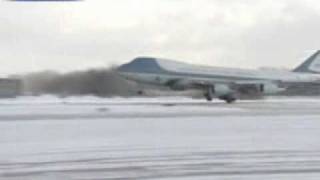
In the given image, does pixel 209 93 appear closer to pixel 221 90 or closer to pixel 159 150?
pixel 221 90

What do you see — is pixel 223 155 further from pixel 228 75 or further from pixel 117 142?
pixel 228 75

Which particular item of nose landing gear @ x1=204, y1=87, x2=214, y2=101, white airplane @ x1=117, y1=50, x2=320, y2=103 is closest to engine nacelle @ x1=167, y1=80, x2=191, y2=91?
white airplane @ x1=117, y1=50, x2=320, y2=103

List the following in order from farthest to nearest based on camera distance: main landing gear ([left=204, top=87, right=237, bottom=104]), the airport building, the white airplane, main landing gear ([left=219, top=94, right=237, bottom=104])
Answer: the airport building → the white airplane → main landing gear ([left=204, top=87, right=237, bottom=104]) → main landing gear ([left=219, top=94, right=237, bottom=104])

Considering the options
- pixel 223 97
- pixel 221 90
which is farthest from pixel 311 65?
pixel 223 97

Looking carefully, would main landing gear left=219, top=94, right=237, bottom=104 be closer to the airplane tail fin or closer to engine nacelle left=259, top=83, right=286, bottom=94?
engine nacelle left=259, top=83, right=286, bottom=94

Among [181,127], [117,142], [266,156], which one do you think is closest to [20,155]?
[117,142]

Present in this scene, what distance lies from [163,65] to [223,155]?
170 ft

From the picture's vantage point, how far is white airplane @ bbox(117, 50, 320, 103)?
65.3 m

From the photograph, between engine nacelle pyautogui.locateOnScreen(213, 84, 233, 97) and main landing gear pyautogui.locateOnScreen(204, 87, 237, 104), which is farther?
engine nacelle pyautogui.locateOnScreen(213, 84, 233, 97)

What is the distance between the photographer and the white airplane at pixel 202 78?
65312 mm

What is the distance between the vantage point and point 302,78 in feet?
251

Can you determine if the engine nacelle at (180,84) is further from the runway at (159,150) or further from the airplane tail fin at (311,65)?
the runway at (159,150)

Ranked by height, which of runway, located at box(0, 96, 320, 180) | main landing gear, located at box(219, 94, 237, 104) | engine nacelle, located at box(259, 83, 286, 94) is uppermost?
runway, located at box(0, 96, 320, 180)

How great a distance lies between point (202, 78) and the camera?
6719cm
